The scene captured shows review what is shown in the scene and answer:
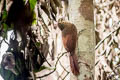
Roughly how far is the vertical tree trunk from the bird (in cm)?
2

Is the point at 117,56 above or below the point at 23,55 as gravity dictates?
below

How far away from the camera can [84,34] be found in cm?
63

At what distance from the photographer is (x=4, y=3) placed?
499 millimetres

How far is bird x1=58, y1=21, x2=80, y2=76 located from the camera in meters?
0.64

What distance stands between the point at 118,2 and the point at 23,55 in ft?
4.76

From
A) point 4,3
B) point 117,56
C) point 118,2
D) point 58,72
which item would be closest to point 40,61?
point 4,3

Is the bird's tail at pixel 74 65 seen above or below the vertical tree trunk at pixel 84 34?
below

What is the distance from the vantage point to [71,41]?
71cm

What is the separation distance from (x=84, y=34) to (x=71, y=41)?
0.08m

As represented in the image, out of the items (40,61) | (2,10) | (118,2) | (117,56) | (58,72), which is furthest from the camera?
(118,2)

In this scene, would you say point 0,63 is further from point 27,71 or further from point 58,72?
point 58,72

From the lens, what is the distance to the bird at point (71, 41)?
2.09 ft

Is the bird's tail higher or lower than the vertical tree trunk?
lower

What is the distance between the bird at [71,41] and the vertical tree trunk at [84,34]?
0.02 meters
